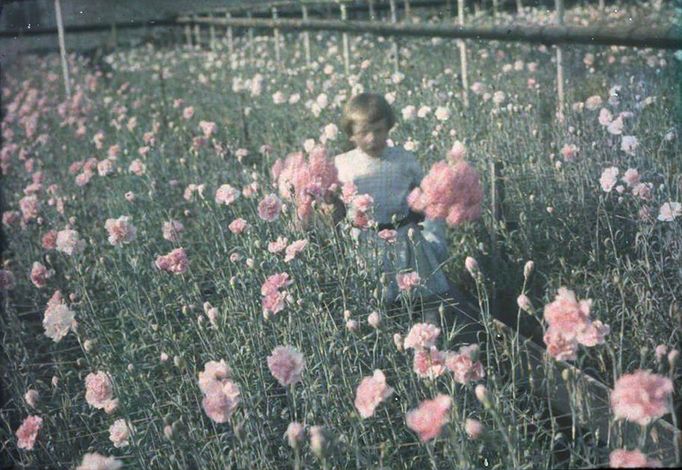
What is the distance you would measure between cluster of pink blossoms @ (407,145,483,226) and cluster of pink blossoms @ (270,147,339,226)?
15.0 inches

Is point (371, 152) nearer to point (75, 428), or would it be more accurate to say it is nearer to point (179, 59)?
point (75, 428)

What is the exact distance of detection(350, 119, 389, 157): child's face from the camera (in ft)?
11.7

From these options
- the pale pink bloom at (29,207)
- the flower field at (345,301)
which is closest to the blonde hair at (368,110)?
the flower field at (345,301)

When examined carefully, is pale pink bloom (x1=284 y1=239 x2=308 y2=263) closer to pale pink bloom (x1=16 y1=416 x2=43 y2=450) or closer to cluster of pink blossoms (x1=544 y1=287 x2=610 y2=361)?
pale pink bloom (x1=16 y1=416 x2=43 y2=450)

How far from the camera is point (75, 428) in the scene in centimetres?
263

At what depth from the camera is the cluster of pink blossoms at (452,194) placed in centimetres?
260

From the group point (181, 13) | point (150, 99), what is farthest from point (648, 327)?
point (181, 13)

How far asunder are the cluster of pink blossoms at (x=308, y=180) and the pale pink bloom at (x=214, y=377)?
110cm

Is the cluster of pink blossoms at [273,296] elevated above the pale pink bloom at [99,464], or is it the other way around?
the cluster of pink blossoms at [273,296]

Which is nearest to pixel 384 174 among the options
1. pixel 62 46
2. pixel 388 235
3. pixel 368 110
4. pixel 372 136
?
pixel 372 136

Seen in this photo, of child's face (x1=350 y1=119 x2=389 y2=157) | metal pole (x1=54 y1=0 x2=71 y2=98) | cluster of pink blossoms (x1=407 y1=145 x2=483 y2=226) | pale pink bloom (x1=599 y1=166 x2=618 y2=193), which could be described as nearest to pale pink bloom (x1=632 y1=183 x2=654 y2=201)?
pale pink bloom (x1=599 y1=166 x2=618 y2=193)

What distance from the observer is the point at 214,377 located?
1.86 metres

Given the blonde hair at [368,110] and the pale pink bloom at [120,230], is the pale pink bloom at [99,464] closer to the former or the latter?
the pale pink bloom at [120,230]

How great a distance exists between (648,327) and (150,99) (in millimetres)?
6931
